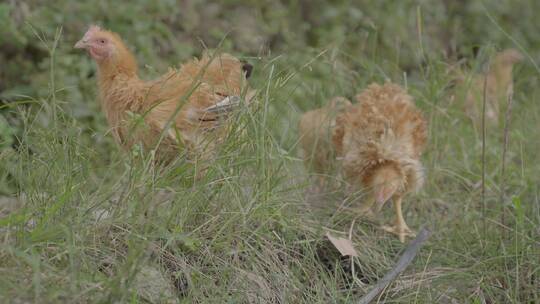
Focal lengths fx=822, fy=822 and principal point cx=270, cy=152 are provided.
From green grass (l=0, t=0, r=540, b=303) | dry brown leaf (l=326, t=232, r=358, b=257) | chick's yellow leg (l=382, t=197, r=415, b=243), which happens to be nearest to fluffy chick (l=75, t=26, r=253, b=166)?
green grass (l=0, t=0, r=540, b=303)

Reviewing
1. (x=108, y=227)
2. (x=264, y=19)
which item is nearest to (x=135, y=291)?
(x=108, y=227)

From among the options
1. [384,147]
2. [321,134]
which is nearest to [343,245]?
[384,147]

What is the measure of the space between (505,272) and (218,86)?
1610mm

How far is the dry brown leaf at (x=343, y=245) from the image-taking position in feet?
12.5

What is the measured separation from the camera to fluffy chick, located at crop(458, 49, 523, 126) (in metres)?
5.89

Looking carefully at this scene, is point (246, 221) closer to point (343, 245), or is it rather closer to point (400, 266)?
point (343, 245)

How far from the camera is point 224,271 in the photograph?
332 cm

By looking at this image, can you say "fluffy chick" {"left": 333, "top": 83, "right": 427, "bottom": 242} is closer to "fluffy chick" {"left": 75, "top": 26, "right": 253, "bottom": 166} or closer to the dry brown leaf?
the dry brown leaf

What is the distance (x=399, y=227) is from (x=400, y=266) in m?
0.67

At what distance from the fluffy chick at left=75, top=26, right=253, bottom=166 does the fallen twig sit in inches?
36.6

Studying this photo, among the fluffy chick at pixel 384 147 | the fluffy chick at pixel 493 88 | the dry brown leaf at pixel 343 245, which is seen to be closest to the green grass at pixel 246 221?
the dry brown leaf at pixel 343 245

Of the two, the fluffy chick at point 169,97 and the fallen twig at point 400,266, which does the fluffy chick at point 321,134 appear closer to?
the fluffy chick at point 169,97

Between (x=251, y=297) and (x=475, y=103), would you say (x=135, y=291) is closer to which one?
(x=251, y=297)

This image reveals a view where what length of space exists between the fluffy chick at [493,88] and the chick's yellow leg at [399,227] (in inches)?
38.7
